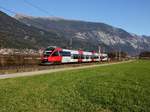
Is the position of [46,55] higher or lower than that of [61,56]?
higher

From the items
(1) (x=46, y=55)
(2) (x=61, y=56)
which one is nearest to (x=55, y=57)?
(1) (x=46, y=55)

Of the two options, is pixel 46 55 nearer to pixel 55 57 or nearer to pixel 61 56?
pixel 55 57

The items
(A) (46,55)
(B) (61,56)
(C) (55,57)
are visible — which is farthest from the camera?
(B) (61,56)

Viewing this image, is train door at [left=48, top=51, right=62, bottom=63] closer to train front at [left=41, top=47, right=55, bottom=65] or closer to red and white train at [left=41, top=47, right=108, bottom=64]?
red and white train at [left=41, top=47, right=108, bottom=64]

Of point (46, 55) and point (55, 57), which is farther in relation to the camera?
point (55, 57)

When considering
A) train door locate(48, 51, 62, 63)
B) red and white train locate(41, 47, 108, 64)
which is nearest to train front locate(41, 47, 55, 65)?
red and white train locate(41, 47, 108, 64)

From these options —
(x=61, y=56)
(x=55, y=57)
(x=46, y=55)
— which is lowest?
(x=55, y=57)

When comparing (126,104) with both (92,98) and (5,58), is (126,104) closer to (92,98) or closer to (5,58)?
(92,98)

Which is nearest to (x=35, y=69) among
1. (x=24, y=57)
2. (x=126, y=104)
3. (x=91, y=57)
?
(x=24, y=57)

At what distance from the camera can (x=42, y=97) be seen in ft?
52.3

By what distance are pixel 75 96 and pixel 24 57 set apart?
1800 inches

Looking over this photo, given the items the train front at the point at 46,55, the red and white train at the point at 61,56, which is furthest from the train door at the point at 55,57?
the train front at the point at 46,55

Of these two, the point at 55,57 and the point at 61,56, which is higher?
the point at 61,56

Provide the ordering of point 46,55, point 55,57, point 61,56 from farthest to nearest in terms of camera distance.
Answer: point 61,56
point 55,57
point 46,55
